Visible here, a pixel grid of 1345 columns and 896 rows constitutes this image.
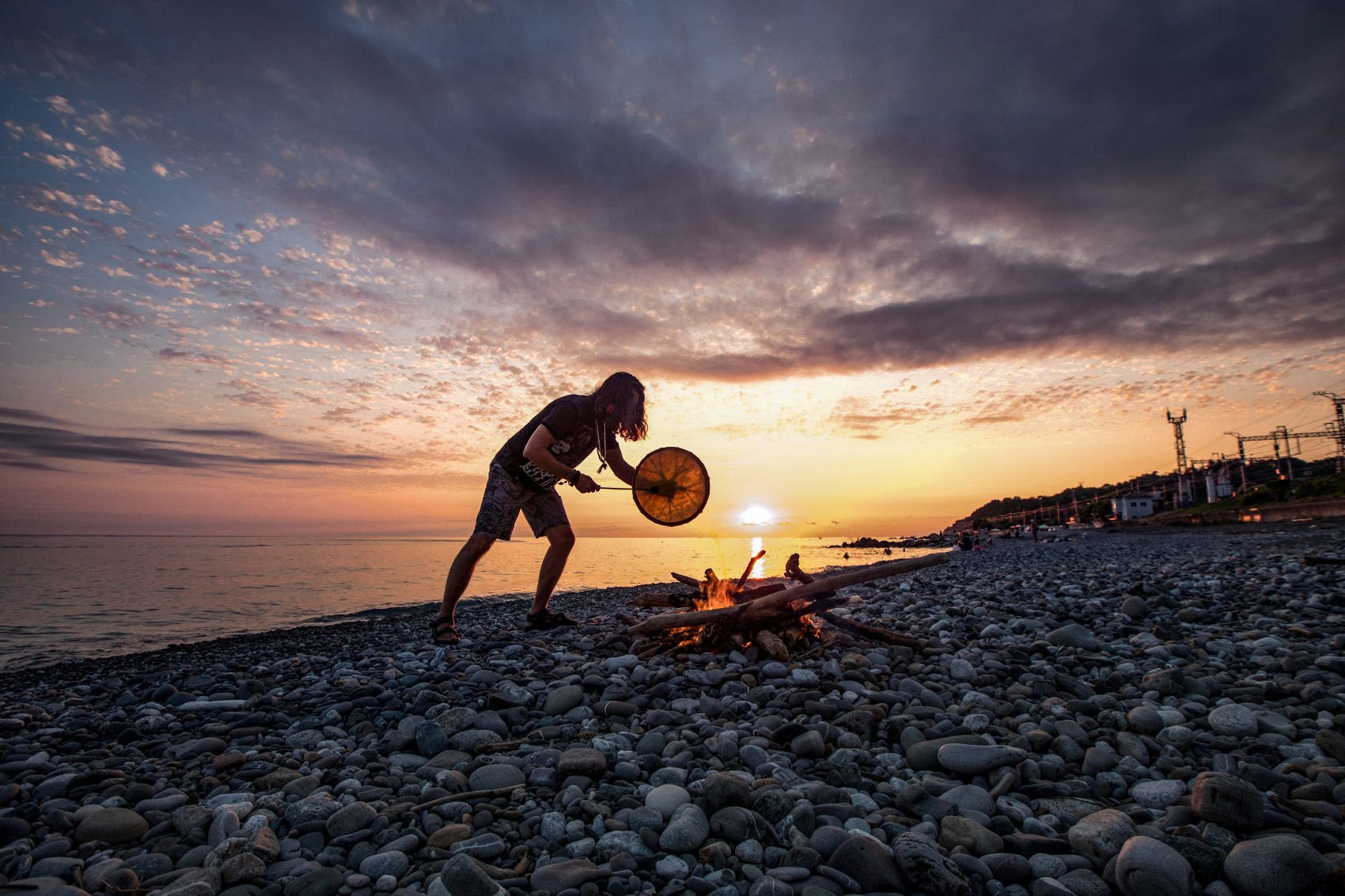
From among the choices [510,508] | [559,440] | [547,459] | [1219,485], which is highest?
[1219,485]

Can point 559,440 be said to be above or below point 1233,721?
above

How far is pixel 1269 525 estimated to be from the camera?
37562mm

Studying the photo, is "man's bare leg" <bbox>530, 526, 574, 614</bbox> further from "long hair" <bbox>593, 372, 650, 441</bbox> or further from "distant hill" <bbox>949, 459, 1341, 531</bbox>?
"distant hill" <bbox>949, 459, 1341, 531</bbox>

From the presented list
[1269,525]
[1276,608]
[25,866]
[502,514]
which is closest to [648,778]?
[25,866]

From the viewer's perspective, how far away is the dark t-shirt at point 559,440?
254 inches

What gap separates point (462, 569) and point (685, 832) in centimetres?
427

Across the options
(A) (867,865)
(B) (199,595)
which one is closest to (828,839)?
(A) (867,865)

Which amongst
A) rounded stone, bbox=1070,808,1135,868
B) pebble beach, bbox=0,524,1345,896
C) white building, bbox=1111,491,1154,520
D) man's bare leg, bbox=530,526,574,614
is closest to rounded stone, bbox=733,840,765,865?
pebble beach, bbox=0,524,1345,896

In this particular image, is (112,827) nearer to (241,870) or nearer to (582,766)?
(241,870)

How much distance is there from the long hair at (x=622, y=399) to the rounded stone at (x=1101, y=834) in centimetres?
493

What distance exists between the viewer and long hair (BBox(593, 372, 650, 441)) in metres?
6.43

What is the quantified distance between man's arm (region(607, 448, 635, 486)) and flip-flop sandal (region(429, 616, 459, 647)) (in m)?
2.40

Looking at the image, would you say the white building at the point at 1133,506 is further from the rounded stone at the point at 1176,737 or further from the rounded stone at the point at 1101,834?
the rounded stone at the point at 1101,834

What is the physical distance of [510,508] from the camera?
6.60 m
